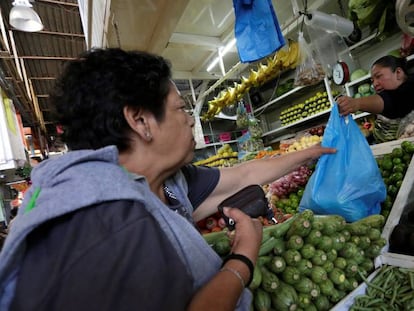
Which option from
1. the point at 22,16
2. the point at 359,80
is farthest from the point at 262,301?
the point at 22,16

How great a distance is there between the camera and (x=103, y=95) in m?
0.78

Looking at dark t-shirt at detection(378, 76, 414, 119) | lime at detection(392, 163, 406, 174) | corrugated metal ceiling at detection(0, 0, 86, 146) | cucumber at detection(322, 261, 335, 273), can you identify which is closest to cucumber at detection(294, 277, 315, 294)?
cucumber at detection(322, 261, 335, 273)

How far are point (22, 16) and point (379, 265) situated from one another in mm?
4755

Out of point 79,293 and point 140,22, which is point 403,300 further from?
point 140,22

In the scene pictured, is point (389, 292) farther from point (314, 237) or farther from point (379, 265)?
point (314, 237)

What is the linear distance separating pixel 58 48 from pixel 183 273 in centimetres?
759

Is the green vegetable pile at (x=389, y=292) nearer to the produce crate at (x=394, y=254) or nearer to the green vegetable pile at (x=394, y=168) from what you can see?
the produce crate at (x=394, y=254)

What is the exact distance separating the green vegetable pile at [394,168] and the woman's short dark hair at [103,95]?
1.60 meters

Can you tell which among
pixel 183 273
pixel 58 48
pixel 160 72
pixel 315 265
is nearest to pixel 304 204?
pixel 315 265

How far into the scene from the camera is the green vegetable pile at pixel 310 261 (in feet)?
3.54

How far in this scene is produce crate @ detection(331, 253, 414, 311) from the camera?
1.13 metres

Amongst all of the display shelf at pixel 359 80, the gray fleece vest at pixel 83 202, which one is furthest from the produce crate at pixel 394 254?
the display shelf at pixel 359 80

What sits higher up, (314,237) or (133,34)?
(133,34)

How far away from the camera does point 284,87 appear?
5605 mm
